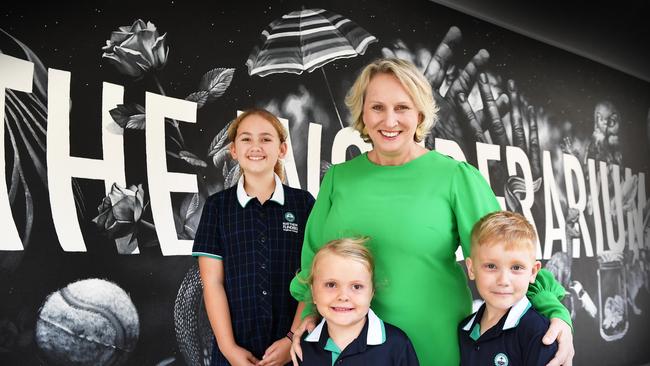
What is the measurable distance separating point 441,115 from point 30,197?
2868 millimetres

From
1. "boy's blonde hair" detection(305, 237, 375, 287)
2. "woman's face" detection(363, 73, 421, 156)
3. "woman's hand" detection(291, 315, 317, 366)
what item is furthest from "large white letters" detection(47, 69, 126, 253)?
"woman's face" detection(363, 73, 421, 156)

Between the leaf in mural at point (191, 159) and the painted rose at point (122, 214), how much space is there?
28 centimetres

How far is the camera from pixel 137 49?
3127mm

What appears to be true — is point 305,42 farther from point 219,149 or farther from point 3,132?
point 3,132

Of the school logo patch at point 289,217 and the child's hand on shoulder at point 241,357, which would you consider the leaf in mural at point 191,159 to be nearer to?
the school logo patch at point 289,217

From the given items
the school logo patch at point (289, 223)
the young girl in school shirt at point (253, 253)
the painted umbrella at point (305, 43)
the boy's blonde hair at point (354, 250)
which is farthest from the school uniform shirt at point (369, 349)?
the painted umbrella at point (305, 43)

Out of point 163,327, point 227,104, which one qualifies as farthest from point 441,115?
point 163,327

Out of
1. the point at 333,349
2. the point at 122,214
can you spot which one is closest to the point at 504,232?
the point at 333,349

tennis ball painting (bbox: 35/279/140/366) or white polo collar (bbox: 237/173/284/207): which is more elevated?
white polo collar (bbox: 237/173/284/207)

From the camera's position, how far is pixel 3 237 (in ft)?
8.71

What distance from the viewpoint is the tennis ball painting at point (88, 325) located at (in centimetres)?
277

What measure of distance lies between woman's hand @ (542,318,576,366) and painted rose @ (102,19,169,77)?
2238 mm

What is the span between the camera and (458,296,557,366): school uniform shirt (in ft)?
5.31

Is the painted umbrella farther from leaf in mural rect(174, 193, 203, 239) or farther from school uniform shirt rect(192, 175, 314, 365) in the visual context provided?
school uniform shirt rect(192, 175, 314, 365)
